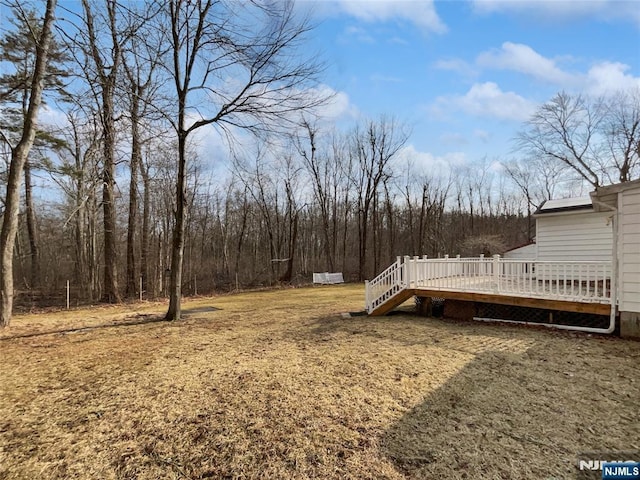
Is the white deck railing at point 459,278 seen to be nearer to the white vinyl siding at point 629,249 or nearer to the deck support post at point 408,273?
the deck support post at point 408,273

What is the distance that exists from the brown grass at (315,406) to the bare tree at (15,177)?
4.43 feet

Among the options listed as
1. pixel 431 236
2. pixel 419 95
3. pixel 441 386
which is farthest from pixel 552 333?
pixel 431 236

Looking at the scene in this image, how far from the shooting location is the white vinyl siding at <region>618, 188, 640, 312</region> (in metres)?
5.62

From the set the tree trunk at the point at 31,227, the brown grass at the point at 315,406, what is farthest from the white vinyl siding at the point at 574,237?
the tree trunk at the point at 31,227

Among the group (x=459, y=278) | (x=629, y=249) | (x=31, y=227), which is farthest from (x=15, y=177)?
(x=31, y=227)

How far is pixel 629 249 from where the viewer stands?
5.69m

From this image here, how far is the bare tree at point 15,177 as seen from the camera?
6793 mm

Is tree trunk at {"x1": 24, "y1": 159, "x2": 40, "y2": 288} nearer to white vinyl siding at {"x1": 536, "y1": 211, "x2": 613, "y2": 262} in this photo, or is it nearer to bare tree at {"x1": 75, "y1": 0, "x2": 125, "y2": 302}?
bare tree at {"x1": 75, "y1": 0, "x2": 125, "y2": 302}

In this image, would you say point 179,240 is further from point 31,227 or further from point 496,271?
point 31,227

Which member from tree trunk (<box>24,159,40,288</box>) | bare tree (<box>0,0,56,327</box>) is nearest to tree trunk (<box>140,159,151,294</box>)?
tree trunk (<box>24,159,40,288</box>)

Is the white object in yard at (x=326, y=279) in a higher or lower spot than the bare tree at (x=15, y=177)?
lower

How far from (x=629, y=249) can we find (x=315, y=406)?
6.01 metres

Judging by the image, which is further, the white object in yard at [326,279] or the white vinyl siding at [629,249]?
the white object in yard at [326,279]

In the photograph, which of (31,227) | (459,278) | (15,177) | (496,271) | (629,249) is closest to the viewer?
(629,249)
